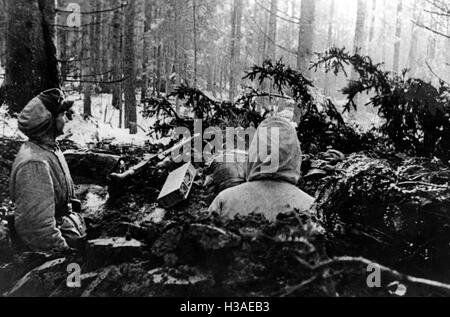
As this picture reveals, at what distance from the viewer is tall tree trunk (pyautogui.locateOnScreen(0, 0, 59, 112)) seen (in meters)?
5.87

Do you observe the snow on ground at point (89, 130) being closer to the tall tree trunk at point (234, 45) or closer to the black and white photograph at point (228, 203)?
the black and white photograph at point (228, 203)

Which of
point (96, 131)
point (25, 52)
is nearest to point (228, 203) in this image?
point (25, 52)

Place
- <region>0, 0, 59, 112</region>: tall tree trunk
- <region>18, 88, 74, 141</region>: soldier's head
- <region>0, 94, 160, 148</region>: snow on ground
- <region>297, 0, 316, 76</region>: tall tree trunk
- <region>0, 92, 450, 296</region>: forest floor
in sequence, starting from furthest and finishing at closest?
<region>297, 0, 316, 76</region>: tall tree trunk < <region>0, 94, 160, 148</region>: snow on ground < <region>0, 0, 59, 112</region>: tall tree trunk < <region>18, 88, 74, 141</region>: soldier's head < <region>0, 92, 450, 296</region>: forest floor

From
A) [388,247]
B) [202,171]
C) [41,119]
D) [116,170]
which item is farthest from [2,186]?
[388,247]

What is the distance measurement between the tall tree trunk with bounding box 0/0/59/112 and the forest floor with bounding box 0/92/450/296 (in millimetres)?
2544

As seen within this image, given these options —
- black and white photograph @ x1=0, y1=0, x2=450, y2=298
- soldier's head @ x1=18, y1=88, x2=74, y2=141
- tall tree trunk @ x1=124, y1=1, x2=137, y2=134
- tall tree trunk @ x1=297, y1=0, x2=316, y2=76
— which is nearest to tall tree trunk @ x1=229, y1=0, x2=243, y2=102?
Answer: tall tree trunk @ x1=124, y1=1, x2=137, y2=134

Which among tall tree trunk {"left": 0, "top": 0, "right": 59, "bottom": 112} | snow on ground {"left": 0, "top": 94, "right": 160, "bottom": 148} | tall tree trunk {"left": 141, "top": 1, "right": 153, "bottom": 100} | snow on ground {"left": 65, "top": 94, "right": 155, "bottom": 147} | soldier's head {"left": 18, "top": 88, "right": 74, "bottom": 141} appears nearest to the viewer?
soldier's head {"left": 18, "top": 88, "right": 74, "bottom": 141}

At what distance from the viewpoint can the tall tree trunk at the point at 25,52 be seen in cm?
587

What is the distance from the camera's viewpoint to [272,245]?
1921mm

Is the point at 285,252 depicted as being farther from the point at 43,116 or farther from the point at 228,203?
the point at 43,116

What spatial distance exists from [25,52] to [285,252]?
5.64m

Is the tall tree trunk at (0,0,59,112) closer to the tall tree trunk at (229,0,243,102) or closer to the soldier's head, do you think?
the soldier's head
